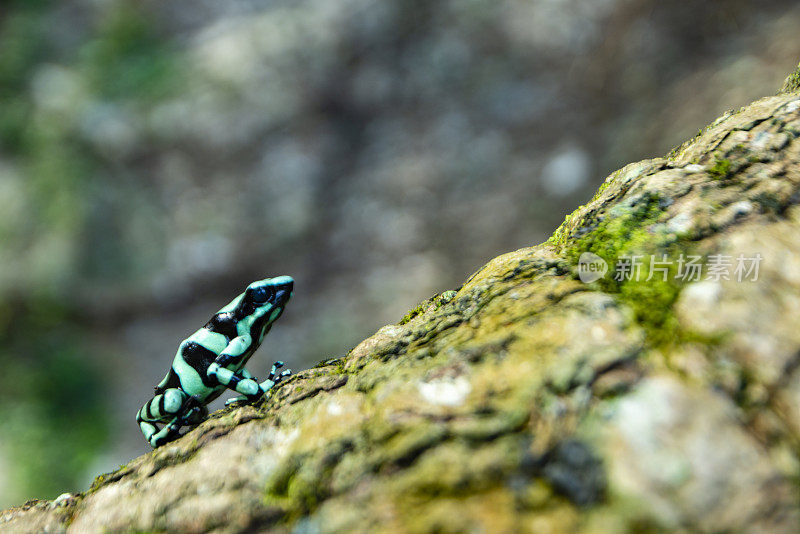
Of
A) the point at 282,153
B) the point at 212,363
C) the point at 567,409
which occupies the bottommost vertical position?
the point at 567,409

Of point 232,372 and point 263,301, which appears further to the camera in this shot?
point 263,301

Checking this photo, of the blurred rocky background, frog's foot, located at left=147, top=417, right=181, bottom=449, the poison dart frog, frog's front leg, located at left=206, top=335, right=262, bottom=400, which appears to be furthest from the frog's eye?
the blurred rocky background

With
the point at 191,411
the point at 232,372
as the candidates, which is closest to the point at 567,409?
the point at 232,372

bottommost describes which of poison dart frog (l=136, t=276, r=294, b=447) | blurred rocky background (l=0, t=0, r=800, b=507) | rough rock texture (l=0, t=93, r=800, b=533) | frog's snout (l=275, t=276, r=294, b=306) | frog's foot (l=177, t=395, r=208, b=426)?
rough rock texture (l=0, t=93, r=800, b=533)

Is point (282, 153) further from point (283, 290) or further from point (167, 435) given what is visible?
point (167, 435)

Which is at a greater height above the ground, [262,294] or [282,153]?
[282,153]

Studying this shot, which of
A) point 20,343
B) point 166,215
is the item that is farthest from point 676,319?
point 20,343

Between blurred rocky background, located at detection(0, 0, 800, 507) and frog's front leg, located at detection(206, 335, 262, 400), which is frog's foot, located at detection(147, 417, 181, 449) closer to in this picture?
frog's front leg, located at detection(206, 335, 262, 400)

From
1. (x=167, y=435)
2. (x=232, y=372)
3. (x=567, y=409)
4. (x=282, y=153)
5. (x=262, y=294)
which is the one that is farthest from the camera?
(x=282, y=153)
